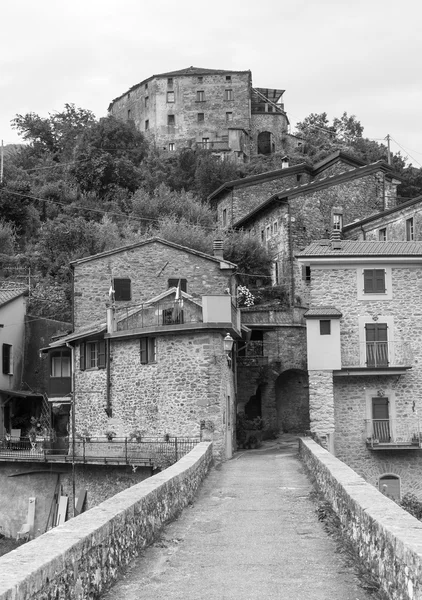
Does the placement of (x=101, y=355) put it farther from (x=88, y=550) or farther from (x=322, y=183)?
(x=88, y=550)

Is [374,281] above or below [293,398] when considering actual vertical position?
above

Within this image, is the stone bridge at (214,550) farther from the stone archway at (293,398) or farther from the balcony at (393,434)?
the stone archway at (293,398)

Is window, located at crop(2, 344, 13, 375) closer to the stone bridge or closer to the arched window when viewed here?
the arched window

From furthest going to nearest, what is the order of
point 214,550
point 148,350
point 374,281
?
point 374,281 → point 148,350 → point 214,550

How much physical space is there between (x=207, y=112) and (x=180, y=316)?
205 ft

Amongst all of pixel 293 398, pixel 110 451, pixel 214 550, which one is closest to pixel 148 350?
pixel 110 451

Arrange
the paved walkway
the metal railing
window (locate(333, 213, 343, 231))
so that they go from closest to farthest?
1. the paved walkway
2. the metal railing
3. window (locate(333, 213, 343, 231))

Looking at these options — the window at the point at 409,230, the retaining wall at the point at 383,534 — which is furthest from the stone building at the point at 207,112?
the retaining wall at the point at 383,534

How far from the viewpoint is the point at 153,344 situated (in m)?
31.8

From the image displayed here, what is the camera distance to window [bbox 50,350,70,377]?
39.3 metres

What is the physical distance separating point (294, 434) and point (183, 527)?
29610mm

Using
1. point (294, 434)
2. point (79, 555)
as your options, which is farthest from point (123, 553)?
point (294, 434)

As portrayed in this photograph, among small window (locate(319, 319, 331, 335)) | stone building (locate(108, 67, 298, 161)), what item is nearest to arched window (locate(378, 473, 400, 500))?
small window (locate(319, 319, 331, 335))

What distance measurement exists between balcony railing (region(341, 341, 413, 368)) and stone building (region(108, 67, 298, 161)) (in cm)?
5369
